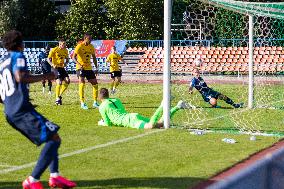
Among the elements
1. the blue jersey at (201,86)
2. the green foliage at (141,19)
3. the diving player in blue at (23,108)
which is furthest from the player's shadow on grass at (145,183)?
the green foliage at (141,19)

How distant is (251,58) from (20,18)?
33866 mm

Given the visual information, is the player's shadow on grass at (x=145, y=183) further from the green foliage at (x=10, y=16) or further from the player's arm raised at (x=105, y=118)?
the green foliage at (x=10, y=16)

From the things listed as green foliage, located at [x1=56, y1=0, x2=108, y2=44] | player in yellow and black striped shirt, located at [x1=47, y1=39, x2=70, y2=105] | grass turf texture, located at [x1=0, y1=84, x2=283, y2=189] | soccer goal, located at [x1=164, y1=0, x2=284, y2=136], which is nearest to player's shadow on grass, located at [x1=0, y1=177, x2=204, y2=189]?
grass turf texture, located at [x1=0, y1=84, x2=283, y2=189]

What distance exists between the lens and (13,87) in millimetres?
6652

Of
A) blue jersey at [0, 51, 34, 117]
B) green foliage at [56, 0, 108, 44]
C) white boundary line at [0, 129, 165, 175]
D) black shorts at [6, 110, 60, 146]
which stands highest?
green foliage at [56, 0, 108, 44]

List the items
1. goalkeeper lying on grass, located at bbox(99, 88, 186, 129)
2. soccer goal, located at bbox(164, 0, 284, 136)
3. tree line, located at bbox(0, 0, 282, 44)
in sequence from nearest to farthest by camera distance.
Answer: goalkeeper lying on grass, located at bbox(99, 88, 186, 129) < soccer goal, located at bbox(164, 0, 284, 136) < tree line, located at bbox(0, 0, 282, 44)

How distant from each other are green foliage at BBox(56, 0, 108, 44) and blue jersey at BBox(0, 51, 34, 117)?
35.6 meters

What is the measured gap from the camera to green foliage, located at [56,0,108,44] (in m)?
42.2

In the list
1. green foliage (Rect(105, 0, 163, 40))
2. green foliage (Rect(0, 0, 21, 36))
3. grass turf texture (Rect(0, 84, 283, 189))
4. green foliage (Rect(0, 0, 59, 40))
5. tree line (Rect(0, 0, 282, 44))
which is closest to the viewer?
grass turf texture (Rect(0, 84, 283, 189))

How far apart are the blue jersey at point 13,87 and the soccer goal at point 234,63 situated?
5.85 m

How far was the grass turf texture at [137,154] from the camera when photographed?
7477 mm

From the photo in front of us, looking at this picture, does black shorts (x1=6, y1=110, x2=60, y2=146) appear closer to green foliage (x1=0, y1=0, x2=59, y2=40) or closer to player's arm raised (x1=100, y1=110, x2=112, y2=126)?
player's arm raised (x1=100, y1=110, x2=112, y2=126)

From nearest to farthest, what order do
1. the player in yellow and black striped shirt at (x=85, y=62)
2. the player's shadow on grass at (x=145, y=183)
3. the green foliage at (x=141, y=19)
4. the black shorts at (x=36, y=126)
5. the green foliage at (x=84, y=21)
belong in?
the black shorts at (x=36, y=126), the player's shadow on grass at (x=145, y=183), the player in yellow and black striped shirt at (x=85, y=62), the green foliage at (x=141, y=19), the green foliage at (x=84, y=21)

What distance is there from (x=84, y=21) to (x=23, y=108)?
36149mm
